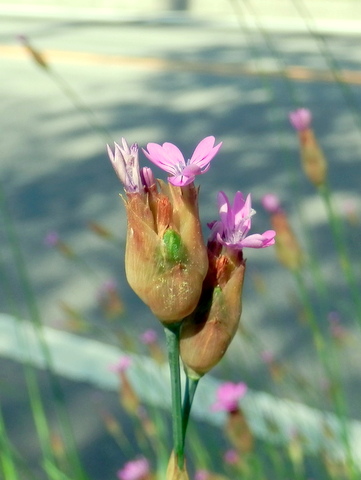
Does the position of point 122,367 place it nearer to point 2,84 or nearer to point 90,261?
point 90,261

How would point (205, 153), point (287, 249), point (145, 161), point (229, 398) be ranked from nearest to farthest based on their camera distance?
point (205, 153) → point (229, 398) → point (287, 249) → point (145, 161)

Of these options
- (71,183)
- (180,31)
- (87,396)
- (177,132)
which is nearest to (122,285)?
(87,396)

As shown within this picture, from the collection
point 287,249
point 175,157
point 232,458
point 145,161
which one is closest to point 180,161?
point 175,157

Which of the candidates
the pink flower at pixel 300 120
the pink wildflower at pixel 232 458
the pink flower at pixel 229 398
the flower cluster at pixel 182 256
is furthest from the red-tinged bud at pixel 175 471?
the pink wildflower at pixel 232 458

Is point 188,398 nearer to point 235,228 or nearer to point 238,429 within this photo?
point 235,228

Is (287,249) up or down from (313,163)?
down

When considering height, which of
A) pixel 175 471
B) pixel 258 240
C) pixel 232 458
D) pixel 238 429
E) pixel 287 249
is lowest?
pixel 232 458
